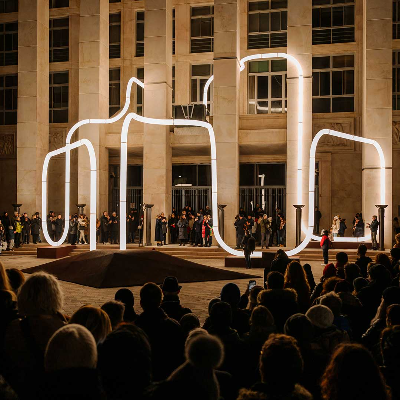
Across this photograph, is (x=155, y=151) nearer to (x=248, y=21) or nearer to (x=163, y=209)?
(x=163, y=209)

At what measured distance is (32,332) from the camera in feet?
12.4

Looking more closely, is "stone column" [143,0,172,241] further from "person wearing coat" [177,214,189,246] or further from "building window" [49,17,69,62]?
"building window" [49,17,69,62]

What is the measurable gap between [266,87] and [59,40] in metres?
12.9

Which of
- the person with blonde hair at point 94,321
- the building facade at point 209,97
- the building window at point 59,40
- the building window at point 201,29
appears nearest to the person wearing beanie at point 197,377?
the person with blonde hair at point 94,321

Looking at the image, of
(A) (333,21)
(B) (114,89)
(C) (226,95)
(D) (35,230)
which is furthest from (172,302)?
(B) (114,89)

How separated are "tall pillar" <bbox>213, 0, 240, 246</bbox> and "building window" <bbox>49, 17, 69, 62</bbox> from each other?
10.8 metres

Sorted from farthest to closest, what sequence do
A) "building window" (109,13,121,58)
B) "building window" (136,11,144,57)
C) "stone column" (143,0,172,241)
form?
A: "building window" (109,13,121,58) < "building window" (136,11,144,57) < "stone column" (143,0,172,241)

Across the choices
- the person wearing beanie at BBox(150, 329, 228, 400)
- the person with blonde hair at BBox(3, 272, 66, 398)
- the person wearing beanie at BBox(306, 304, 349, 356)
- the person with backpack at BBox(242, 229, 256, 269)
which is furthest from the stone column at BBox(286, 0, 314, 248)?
the person wearing beanie at BBox(150, 329, 228, 400)

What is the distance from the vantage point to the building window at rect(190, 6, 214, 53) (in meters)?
31.9

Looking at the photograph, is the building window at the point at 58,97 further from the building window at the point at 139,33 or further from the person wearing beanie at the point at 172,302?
the person wearing beanie at the point at 172,302

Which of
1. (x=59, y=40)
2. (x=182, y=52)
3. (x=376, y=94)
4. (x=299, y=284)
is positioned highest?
(x=59, y=40)

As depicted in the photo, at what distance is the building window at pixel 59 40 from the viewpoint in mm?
33862

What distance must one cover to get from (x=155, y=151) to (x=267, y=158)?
23.5ft

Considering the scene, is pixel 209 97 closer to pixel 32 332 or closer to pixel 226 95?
pixel 226 95
